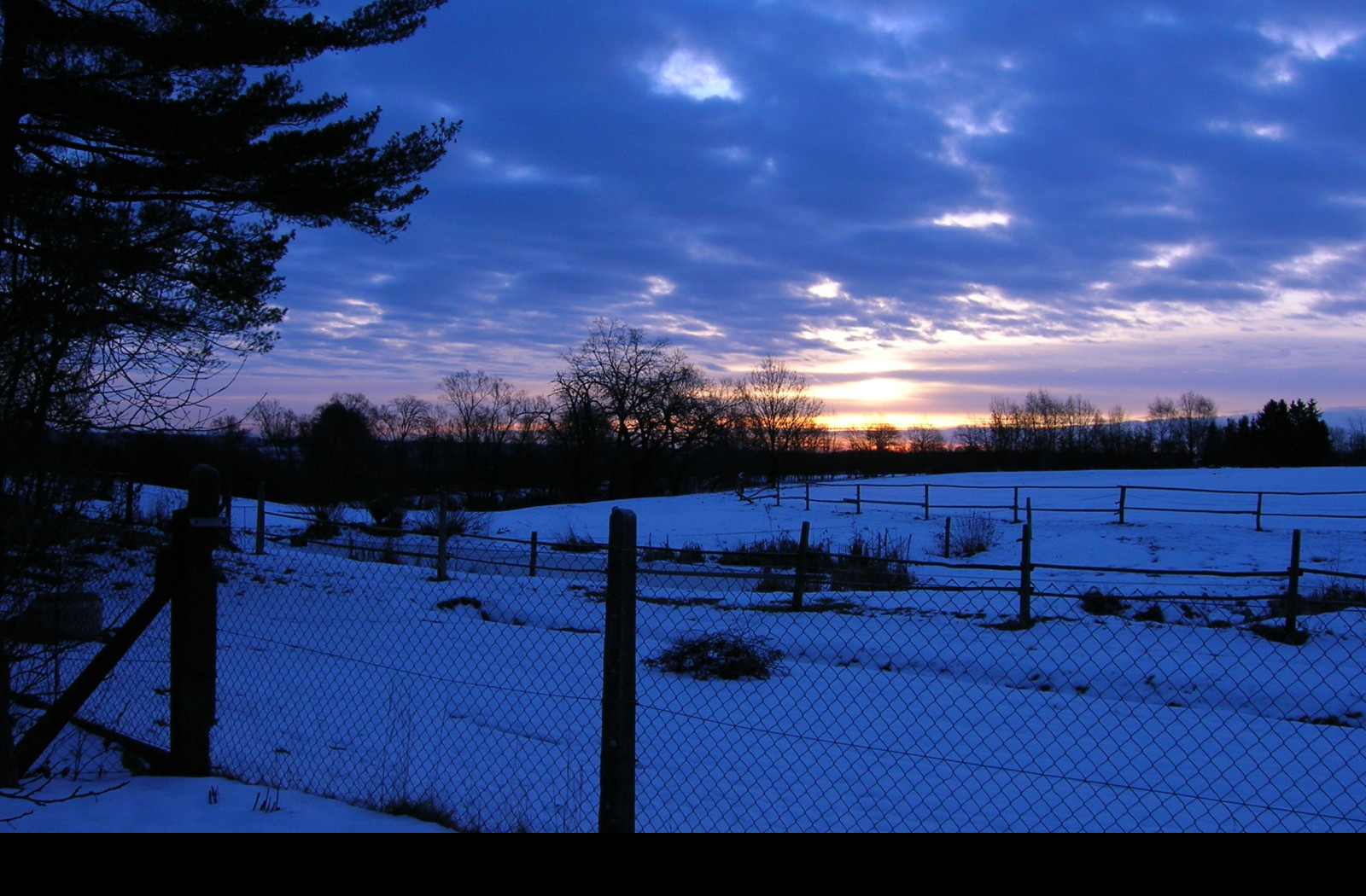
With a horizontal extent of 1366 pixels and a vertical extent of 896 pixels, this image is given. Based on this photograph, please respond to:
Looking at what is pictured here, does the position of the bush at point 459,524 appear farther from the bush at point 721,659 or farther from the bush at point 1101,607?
the bush at point 1101,607

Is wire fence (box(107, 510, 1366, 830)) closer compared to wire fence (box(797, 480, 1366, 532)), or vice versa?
wire fence (box(107, 510, 1366, 830))

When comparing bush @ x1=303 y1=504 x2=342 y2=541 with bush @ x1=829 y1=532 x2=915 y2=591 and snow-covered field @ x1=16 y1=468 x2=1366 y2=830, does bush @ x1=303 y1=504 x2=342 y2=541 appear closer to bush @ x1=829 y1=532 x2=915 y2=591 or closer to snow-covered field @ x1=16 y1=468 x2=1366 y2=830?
snow-covered field @ x1=16 y1=468 x2=1366 y2=830

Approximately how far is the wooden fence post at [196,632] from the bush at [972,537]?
21.1m

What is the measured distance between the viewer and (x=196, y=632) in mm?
3963

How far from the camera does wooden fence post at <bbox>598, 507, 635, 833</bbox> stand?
9.79 ft

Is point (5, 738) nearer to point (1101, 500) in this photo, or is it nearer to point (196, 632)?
point (196, 632)

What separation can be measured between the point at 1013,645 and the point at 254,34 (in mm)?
11704

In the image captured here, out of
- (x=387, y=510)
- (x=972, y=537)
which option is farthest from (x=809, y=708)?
(x=387, y=510)

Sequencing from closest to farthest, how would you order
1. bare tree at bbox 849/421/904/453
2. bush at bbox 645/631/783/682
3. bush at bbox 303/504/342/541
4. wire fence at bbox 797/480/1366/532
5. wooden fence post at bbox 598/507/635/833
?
wooden fence post at bbox 598/507/635/833 → bush at bbox 645/631/783/682 → bush at bbox 303/504/342/541 → wire fence at bbox 797/480/1366/532 → bare tree at bbox 849/421/904/453

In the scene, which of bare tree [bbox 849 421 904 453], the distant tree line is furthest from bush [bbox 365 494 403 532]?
bare tree [bbox 849 421 904 453]

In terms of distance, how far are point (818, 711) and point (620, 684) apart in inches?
209

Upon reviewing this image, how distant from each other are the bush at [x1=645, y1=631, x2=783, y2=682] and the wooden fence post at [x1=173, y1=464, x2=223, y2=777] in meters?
5.58

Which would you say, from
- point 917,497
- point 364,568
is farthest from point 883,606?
point 917,497

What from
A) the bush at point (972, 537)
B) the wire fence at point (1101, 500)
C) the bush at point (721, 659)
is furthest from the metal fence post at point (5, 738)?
the wire fence at point (1101, 500)
